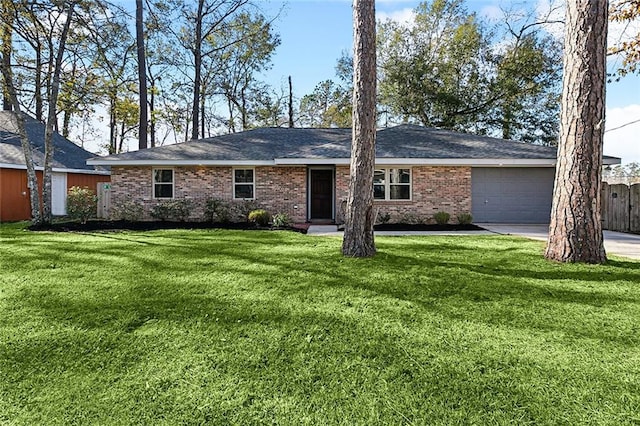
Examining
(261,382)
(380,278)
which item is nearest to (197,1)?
(380,278)

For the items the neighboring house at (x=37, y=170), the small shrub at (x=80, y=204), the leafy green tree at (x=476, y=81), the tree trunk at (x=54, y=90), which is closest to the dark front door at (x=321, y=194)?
the small shrub at (x=80, y=204)

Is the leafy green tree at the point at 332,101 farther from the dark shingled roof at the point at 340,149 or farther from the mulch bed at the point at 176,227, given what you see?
the mulch bed at the point at 176,227

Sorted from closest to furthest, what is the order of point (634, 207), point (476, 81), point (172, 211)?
point (634, 207) < point (172, 211) < point (476, 81)

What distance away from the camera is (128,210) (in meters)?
13.3

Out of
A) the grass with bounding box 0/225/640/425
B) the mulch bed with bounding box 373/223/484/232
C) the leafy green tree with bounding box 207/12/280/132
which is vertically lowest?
the grass with bounding box 0/225/640/425

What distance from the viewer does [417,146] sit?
532 inches

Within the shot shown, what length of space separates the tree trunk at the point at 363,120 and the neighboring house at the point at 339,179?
6.12m

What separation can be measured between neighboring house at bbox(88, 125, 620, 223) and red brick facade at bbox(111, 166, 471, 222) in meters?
0.03

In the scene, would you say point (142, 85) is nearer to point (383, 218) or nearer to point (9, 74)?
point (9, 74)

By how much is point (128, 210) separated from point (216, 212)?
124 inches

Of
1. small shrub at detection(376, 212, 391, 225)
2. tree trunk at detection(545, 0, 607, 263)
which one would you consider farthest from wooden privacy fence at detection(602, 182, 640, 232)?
small shrub at detection(376, 212, 391, 225)

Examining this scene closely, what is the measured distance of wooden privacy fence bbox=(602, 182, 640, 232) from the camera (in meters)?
10.4

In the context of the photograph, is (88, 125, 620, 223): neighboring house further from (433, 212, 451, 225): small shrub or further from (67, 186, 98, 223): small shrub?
(67, 186, 98, 223): small shrub

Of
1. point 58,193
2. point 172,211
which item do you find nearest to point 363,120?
point 172,211
